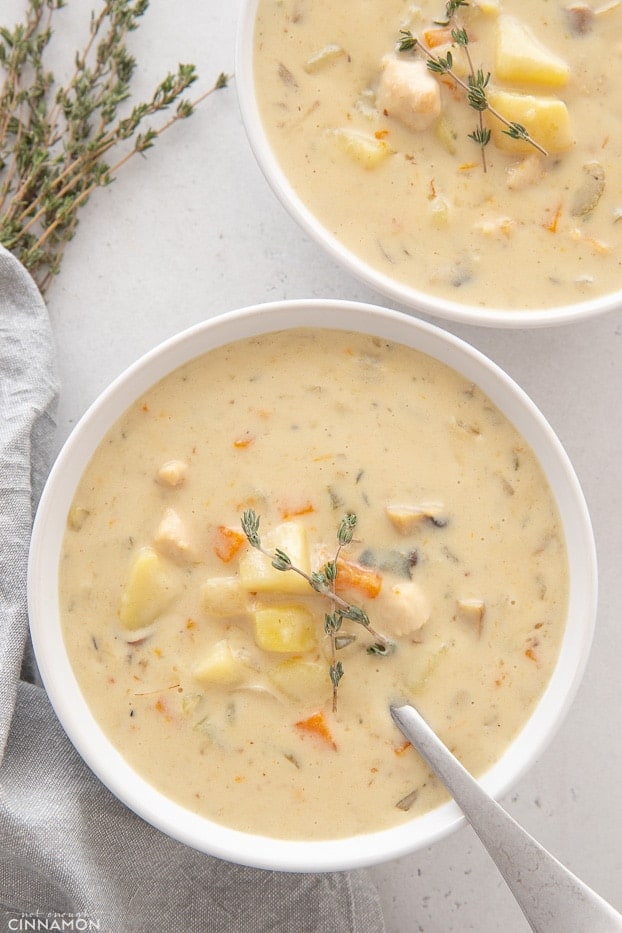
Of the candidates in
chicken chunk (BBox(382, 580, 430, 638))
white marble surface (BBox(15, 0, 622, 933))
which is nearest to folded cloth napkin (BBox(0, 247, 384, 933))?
white marble surface (BBox(15, 0, 622, 933))

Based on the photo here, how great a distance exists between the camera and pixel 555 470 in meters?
2.01

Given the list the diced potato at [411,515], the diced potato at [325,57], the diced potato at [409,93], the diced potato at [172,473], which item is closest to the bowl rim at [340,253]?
the diced potato at [325,57]

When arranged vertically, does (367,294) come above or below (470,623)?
above

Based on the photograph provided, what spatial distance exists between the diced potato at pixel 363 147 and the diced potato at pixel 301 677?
111 cm

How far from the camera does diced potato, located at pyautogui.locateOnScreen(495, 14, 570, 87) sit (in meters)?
2.01

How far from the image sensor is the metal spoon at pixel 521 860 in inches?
70.7

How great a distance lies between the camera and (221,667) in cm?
193

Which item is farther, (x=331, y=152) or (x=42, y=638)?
(x=331, y=152)

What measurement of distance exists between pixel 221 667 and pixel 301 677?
17 cm

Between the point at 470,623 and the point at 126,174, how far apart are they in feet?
4.83

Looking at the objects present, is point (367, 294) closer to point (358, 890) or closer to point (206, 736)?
point (206, 736)

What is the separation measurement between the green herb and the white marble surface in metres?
0.05

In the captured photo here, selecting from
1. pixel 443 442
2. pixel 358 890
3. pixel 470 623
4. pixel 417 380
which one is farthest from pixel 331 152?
pixel 358 890

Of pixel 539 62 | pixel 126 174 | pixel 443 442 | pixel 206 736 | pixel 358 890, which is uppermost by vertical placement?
pixel 539 62
